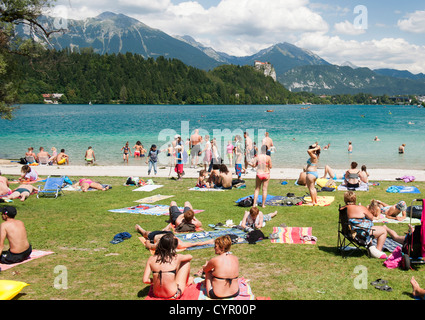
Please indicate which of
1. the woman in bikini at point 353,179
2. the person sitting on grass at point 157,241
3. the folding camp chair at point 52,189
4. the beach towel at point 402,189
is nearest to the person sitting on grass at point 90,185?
the folding camp chair at point 52,189

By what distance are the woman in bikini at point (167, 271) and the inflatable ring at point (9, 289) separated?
6.03 feet

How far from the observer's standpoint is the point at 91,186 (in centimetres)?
1427

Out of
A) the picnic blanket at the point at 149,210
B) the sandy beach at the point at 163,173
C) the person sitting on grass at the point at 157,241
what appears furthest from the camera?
the sandy beach at the point at 163,173

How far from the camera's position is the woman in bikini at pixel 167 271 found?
5254 millimetres

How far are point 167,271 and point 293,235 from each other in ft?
12.7

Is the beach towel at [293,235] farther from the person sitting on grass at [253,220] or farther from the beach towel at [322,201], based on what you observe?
the beach towel at [322,201]

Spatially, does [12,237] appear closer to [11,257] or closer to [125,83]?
[11,257]

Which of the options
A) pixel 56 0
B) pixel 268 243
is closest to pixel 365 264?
pixel 268 243

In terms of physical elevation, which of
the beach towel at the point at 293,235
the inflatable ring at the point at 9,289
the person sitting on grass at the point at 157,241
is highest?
the inflatable ring at the point at 9,289

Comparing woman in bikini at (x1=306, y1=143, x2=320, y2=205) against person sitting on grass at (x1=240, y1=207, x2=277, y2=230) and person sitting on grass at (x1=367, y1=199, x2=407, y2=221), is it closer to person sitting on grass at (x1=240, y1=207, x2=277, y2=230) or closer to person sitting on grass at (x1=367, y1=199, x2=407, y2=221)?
person sitting on grass at (x1=367, y1=199, x2=407, y2=221)

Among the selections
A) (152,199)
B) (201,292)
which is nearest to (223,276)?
(201,292)

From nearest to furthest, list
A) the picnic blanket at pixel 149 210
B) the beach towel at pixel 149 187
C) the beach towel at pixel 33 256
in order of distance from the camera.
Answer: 1. the beach towel at pixel 33 256
2. the picnic blanket at pixel 149 210
3. the beach towel at pixel 149 187

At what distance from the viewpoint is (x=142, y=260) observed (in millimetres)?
6996

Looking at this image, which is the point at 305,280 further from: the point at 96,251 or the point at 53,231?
the point at 53,231
